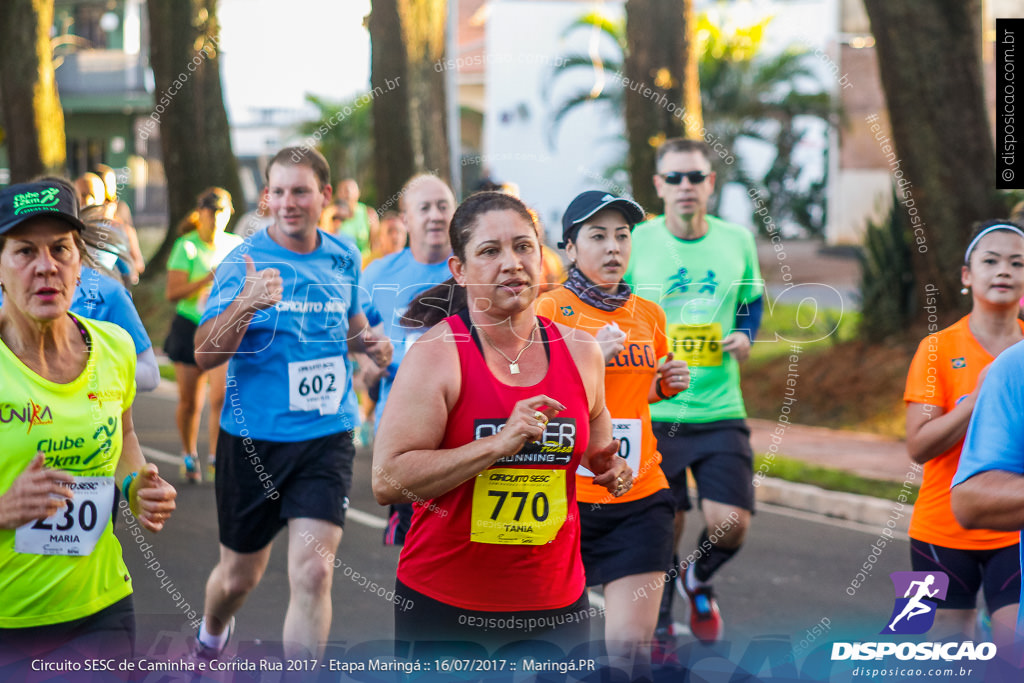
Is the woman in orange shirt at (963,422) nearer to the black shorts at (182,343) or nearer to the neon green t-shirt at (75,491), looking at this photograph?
the neon green t-shirt at (75,491)

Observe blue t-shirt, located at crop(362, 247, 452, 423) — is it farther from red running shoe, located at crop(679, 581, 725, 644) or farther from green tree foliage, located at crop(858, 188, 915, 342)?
green tree foliage, located at crop(858, 188, 915, 342)

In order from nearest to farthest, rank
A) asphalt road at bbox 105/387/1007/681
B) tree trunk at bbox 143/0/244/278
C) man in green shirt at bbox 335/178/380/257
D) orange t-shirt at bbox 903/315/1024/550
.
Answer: orange t-shirt at bbox 903/315/1024/550
asphalt road at bbox 105/387/1007/681
man in green shirt at bbox 335/178/380/257
tree trunk at bbox 143/0/244/278

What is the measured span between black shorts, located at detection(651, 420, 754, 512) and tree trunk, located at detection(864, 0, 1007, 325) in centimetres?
605

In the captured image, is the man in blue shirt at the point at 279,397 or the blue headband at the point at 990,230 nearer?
the blue headband at the point at 990,230

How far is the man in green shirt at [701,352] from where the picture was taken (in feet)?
18.3

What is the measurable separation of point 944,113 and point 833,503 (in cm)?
433

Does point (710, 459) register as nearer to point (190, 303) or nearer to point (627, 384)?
point (627, 384)

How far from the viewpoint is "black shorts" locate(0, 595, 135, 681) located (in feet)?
9.80

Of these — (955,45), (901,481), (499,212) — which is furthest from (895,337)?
(499,212)

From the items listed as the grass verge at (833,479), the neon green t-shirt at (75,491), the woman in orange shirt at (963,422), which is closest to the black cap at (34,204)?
the neon green t-shirt at (75,491)

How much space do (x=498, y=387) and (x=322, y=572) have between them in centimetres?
181

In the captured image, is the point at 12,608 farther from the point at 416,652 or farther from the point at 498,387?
the point at 498,387

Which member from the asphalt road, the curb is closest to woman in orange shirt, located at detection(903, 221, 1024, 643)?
the asphalt road

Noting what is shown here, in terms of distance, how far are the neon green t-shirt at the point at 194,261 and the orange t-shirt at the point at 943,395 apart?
579cm
